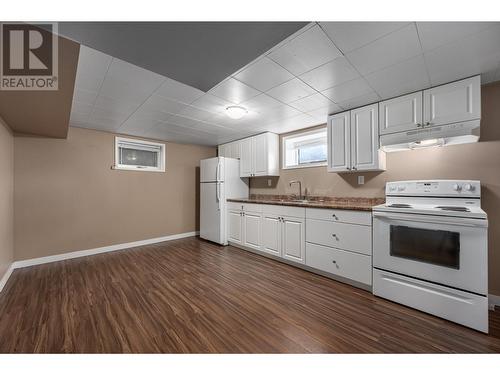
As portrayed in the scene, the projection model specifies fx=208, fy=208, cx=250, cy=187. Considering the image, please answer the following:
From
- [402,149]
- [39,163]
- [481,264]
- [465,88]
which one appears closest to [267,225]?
[402,149]

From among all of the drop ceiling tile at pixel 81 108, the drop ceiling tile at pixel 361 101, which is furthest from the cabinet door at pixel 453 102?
the drop ceiling tile at pixel 81 108

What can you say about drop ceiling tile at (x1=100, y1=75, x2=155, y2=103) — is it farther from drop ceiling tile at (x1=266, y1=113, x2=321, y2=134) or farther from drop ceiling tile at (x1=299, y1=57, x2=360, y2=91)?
drop ceiling tile at (x1=266, y1=113, x2=321, y2=134)

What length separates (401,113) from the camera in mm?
2316

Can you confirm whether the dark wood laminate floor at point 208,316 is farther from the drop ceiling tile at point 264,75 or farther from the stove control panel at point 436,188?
the drop ceiling tile at point 264,75

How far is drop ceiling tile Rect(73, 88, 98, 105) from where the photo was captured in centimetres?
A: 219

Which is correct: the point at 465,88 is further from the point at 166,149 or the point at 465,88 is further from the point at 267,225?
the point at 166,149

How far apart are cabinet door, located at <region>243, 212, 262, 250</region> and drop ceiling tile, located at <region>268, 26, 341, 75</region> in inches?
91.2

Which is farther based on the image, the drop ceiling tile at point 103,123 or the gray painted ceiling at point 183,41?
the drop ceiling tile at point 103,123

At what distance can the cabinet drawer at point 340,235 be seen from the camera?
228 centimetres

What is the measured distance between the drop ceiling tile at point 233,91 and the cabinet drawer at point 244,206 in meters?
1.75

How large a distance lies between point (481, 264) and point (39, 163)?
5.36m

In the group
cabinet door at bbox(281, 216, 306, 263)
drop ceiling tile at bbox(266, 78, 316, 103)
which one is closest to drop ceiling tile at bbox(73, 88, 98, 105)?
drop ceiling tile at bbox(266, 78, 316, 103)

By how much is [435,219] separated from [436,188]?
55 centimetres
